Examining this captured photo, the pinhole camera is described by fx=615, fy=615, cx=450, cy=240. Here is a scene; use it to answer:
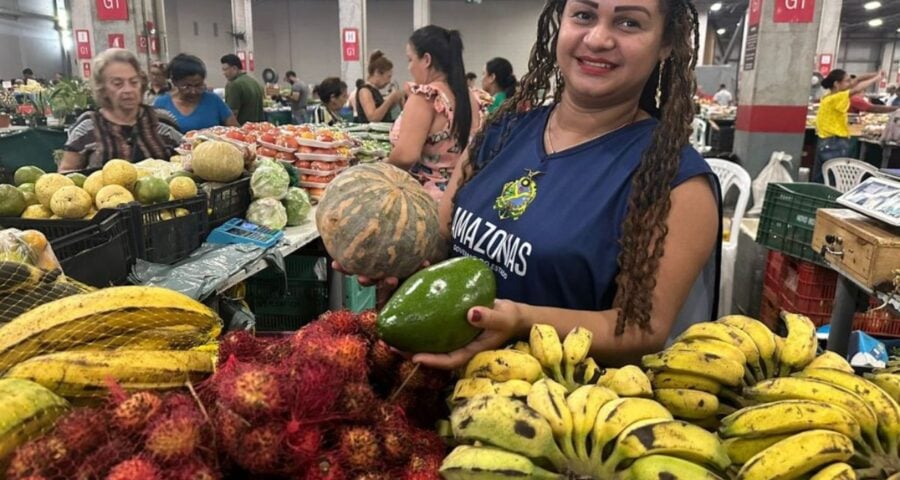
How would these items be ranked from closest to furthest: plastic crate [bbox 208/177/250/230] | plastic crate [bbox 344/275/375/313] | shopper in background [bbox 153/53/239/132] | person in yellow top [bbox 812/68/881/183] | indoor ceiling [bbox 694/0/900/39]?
plastic crate [bbox 208/177/250/230], plastic crate [bbox 344/275/375/313], shopper in background [bbox 153/53/239/132], person in yellow top [bbox 812/68/881/183], indoor ceiling [bbox 694/0/900/39]

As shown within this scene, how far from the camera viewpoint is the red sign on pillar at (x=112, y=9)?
762cm

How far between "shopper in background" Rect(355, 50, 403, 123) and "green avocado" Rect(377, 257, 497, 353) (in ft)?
22.4

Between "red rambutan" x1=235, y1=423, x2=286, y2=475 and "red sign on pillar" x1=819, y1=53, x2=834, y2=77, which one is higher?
"red sign on pillar" x1=819, y1=53, x2=834, y2=77

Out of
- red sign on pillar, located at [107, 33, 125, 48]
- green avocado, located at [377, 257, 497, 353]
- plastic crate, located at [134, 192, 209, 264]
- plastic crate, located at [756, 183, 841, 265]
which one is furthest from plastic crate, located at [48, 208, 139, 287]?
red sign on pillar, located at [107, 33, 125, 48]

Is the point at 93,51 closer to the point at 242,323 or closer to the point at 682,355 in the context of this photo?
the point at 242,323

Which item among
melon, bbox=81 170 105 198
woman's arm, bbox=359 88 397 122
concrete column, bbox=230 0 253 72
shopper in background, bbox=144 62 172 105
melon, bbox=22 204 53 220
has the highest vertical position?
concrete column, bbox=230 0 253 72

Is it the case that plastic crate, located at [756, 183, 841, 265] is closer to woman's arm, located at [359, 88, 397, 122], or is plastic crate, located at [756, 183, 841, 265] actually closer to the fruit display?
the fruit display

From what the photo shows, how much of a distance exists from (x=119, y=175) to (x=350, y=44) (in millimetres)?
12841

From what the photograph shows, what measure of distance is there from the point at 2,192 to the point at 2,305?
1348 millimetres

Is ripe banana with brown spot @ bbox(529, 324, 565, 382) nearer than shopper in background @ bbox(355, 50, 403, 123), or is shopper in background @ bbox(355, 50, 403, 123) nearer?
ripe banana with brown spot @ bbox(529, 324, 565, 382)

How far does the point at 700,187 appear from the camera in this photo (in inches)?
58.4

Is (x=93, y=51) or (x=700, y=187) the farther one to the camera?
(x=93, y=51)

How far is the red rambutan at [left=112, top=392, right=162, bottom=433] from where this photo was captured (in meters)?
0.86

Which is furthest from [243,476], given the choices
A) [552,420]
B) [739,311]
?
[739,311]
